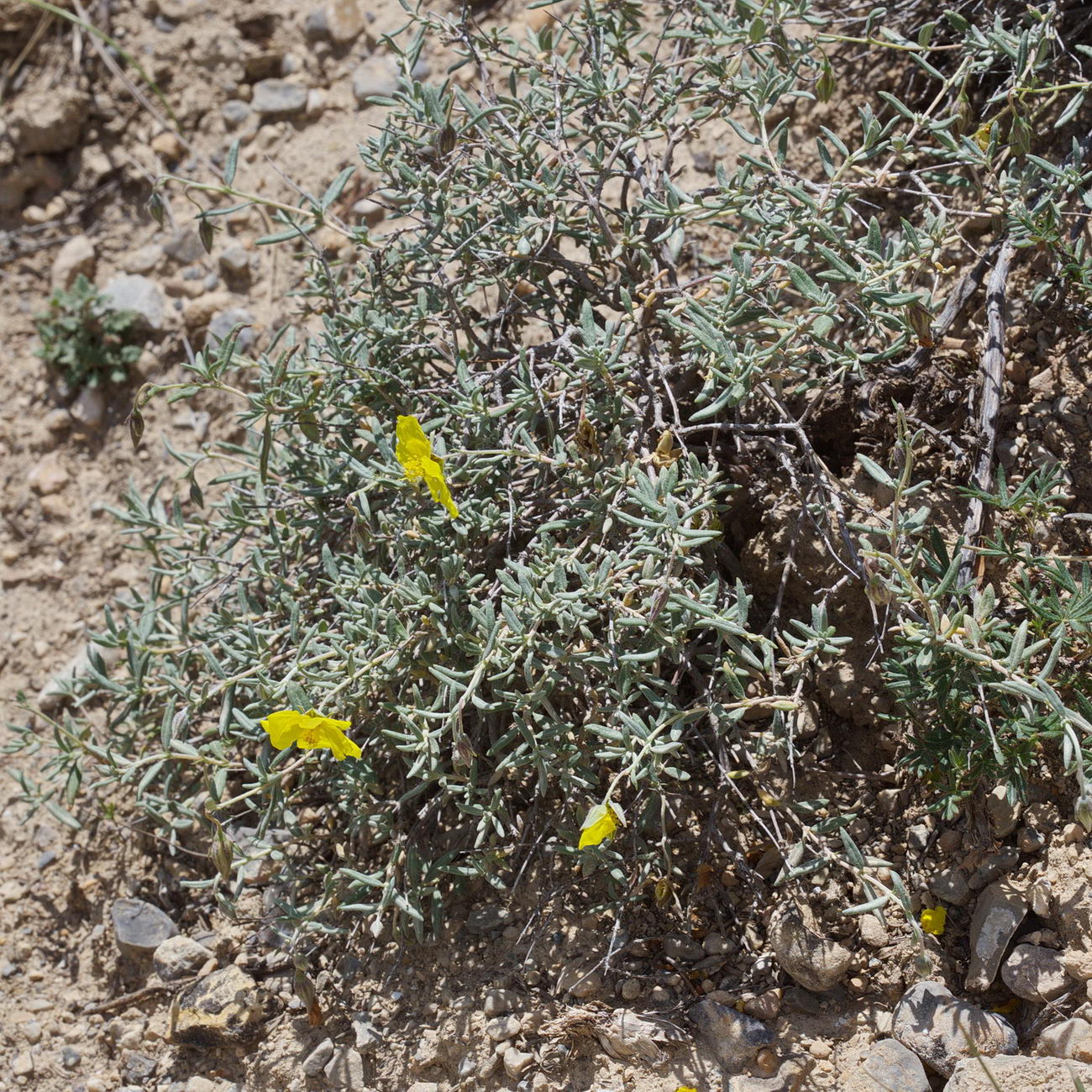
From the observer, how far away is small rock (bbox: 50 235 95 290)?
13.5ft

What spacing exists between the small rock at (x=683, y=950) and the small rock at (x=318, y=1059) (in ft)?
2.62

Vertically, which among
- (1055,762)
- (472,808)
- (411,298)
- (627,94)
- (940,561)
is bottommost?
(1055,762)

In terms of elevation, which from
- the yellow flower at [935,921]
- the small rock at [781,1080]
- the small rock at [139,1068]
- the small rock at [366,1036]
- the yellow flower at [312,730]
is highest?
the yellow flower at [312,730]

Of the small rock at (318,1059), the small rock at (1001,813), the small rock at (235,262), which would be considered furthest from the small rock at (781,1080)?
the small rock at (235,262)

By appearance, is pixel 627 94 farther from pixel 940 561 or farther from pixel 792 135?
pixel 940 561

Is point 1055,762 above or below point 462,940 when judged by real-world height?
above

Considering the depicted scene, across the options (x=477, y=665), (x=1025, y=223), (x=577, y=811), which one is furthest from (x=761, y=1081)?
(x=1025, y=223)

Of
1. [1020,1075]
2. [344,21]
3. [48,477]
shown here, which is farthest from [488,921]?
[344,21]

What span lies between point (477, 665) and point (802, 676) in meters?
0.66

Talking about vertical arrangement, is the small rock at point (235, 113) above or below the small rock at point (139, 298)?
above

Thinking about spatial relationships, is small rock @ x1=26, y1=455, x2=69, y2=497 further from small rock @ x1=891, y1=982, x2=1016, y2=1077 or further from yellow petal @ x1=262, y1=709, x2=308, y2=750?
small rock @ x1=891, y1=982, x2=1016, y2=1077

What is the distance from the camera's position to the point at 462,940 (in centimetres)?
252

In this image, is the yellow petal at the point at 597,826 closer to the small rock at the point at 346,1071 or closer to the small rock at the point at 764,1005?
the small rock at the point at 764,1005

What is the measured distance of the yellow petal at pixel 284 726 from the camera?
214 cm
